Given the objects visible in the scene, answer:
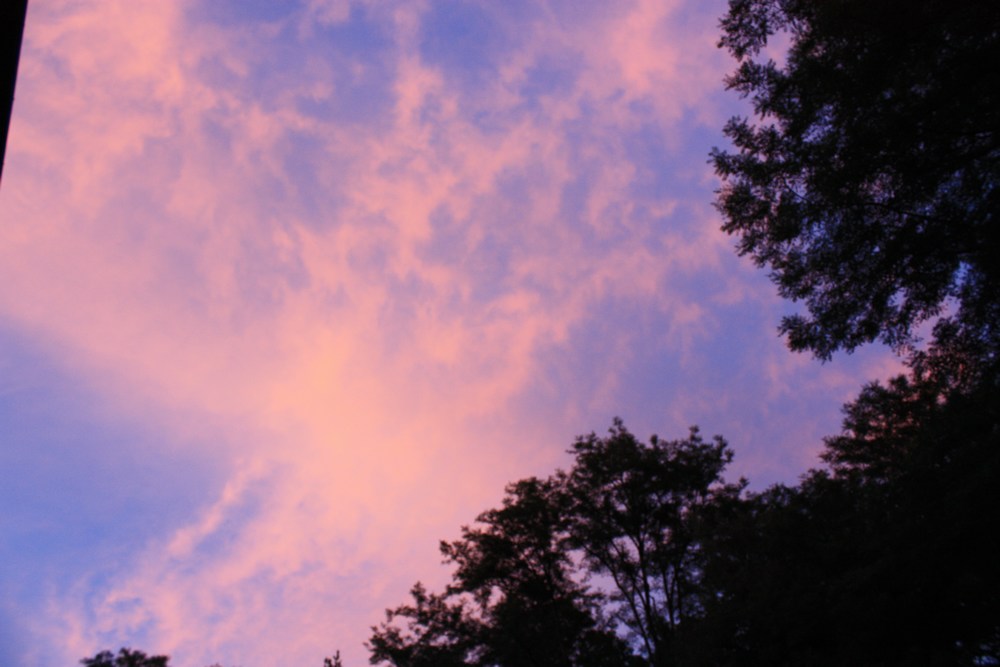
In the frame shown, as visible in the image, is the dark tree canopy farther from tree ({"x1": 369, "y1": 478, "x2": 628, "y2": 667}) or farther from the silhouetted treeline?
tree ({"x1": 369, "y1": 478, "x2": 628, "y2": 667})

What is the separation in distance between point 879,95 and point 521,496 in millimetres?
25686

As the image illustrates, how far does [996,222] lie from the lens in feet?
27.0

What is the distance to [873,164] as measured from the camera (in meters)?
8.84

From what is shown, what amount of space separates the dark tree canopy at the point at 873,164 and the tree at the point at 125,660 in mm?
67635

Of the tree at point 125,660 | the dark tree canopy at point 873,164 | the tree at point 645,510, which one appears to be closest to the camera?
the dark tree canopy at point 873,164

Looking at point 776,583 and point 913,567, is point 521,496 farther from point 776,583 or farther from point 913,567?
point 913,567

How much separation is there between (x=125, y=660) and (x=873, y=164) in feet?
232

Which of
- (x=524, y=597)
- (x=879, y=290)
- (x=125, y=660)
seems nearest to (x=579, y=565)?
(x=524, y=597)

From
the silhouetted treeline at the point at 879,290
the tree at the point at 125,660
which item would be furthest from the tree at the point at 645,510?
the tree at the point at 125,660

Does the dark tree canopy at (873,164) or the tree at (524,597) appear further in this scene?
the tree at (524,597)

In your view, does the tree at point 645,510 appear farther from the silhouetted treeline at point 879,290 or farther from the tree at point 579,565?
the silhouetted treeline at point 879,290

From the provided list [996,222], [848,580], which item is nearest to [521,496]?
[848,580]

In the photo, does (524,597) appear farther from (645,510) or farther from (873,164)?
(873,164)

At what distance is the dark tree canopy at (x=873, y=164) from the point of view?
798 centimetres
